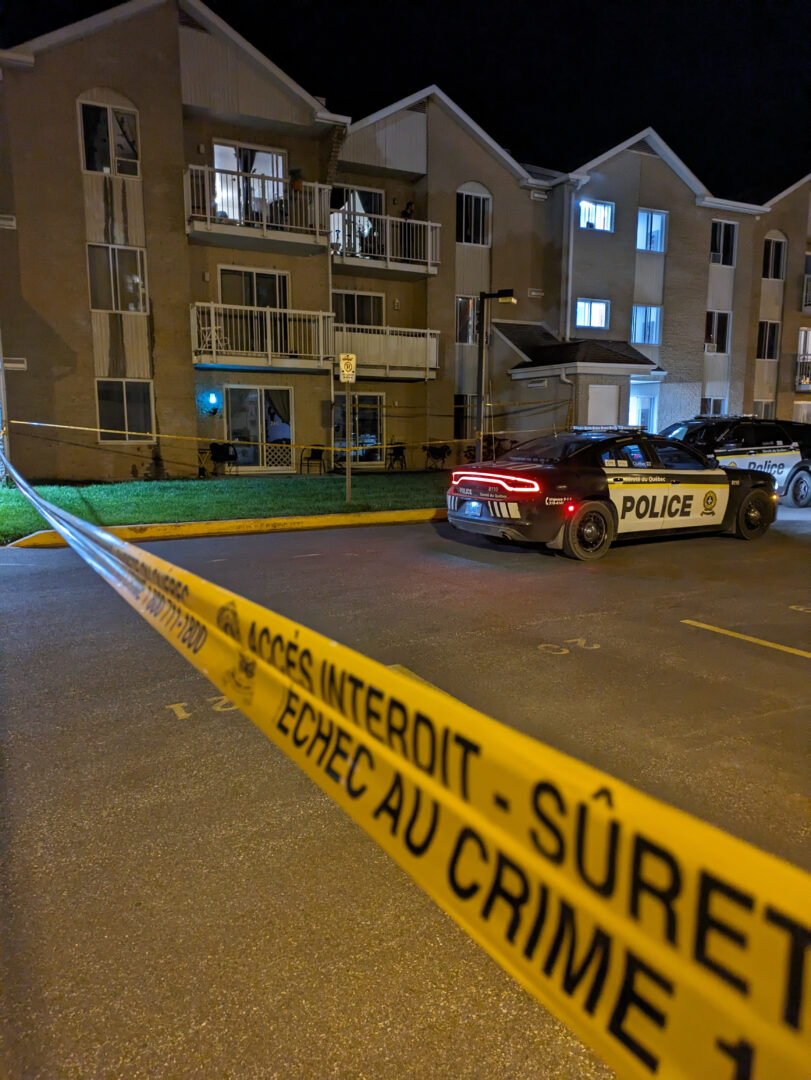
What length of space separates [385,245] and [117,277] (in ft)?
24.9

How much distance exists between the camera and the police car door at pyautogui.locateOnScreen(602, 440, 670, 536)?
30.6 ft

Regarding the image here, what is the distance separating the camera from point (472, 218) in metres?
23.2

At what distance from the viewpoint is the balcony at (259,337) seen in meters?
18.6

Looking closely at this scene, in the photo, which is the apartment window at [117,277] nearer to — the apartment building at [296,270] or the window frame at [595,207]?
the apartment building at [296,270]

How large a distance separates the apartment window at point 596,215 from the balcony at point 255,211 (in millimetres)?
9238

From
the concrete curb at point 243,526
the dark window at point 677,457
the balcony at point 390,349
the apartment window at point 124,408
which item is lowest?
the concrete curb at point 243,526

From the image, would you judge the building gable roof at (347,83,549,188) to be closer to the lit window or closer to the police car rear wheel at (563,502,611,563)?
the lit window

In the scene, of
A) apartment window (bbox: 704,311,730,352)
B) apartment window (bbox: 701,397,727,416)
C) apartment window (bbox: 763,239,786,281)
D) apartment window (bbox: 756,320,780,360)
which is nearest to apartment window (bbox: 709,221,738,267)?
apartment window (bbox: 704,311,730,352)

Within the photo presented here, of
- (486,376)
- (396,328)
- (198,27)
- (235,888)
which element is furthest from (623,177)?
(235,888)

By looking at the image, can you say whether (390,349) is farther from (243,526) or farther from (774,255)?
(774,255)

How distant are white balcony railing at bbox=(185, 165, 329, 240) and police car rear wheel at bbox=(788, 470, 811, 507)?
13.2 meters

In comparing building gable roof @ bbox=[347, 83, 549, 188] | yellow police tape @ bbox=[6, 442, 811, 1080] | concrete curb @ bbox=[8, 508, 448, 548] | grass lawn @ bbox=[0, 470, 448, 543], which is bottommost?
concrete curb @ bbox=[8, 508, 448, 548]

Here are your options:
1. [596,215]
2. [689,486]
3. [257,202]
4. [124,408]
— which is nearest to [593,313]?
[596,215]

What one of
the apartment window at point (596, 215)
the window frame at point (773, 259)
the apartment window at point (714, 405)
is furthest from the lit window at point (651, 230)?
the apartment window at point (714, 405)
